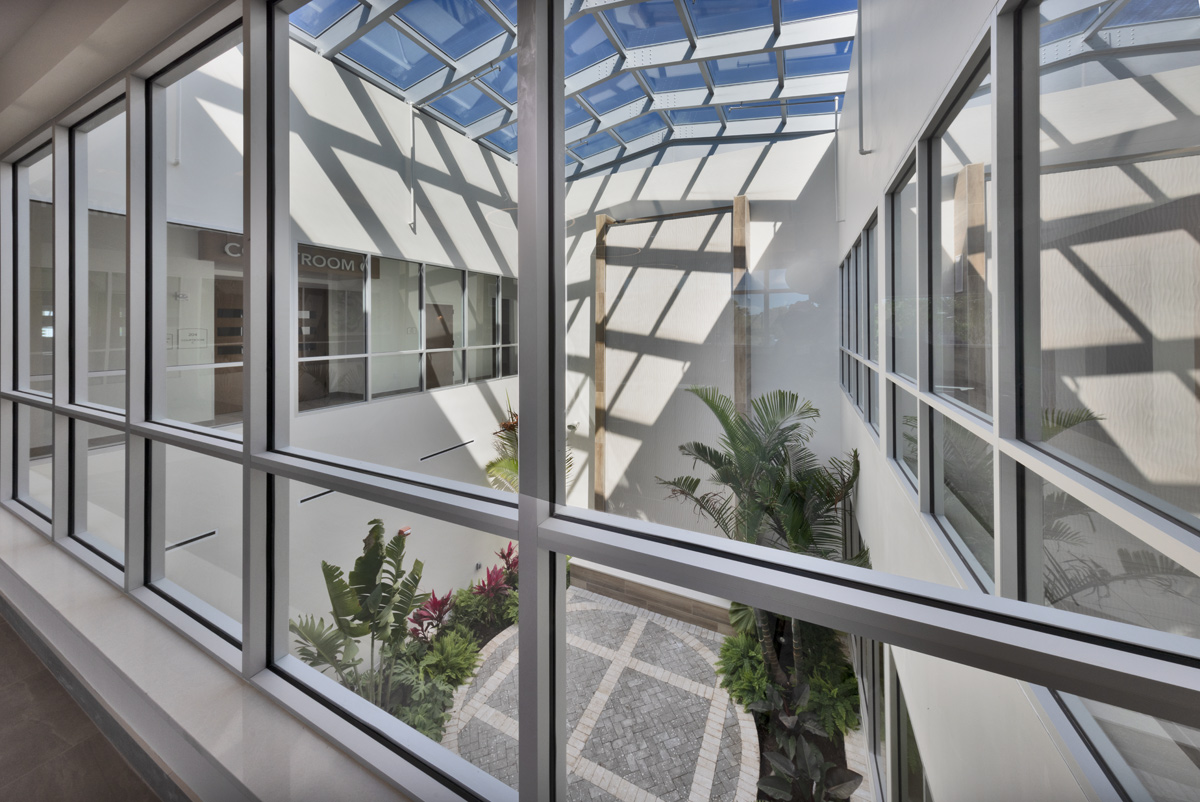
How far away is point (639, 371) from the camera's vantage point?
994mm

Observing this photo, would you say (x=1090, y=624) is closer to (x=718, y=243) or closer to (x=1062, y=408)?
(x=1062, y=408)

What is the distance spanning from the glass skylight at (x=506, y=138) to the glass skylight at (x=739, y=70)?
0.43m

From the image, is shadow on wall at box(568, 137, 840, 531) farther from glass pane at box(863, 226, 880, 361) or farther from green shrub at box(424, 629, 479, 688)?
green shrub at box(424, 629, 479, 688)

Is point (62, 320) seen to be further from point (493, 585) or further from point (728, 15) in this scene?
point (728, 15)

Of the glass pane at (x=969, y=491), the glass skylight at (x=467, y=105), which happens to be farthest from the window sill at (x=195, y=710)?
the glass skylight at (x=467, y=105)

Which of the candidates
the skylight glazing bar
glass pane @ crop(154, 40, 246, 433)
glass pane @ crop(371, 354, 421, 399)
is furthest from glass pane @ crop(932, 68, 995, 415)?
glass pane @ crop(154, 40, 246, 433)

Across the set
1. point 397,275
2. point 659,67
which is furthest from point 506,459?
point 397,275

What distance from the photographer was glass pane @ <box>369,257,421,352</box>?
243 centimetres

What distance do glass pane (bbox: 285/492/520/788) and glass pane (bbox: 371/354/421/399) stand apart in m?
0.64

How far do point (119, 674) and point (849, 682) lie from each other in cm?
180

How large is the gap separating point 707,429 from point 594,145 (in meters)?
0.61

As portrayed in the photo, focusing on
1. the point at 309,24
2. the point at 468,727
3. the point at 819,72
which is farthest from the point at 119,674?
the point at 819,72

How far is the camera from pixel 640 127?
1.01 meters

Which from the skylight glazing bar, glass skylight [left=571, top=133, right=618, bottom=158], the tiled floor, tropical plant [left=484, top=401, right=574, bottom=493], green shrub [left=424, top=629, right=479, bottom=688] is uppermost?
the skylight glazing bar
